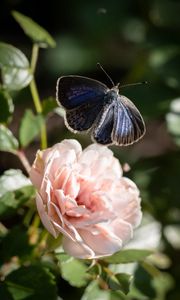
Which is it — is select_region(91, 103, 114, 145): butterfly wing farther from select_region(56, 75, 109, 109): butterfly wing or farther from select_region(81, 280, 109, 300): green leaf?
select_region(81, 280, 109, 300): green leaf

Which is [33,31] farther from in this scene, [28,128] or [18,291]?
[18,291]

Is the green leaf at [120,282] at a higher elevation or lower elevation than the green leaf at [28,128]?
lower

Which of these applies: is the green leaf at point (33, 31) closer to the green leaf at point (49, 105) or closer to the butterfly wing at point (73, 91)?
the green leaf at point (49, 105)

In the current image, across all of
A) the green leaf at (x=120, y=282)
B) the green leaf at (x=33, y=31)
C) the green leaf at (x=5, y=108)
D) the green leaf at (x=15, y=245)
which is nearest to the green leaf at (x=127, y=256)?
the green leaf at (x=120, y=282)

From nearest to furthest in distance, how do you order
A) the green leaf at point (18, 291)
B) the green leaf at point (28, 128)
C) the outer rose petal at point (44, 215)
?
the outer rose petal at point (44, 215)
the green leaf at point (18, 291)
the green leaf at point (28, 128)

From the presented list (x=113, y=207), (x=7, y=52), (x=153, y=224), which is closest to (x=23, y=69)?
(x=7, y=52)

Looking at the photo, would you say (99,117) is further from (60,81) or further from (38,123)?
(38,123)

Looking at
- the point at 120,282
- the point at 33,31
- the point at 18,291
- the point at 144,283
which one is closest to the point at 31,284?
the point at 18,291

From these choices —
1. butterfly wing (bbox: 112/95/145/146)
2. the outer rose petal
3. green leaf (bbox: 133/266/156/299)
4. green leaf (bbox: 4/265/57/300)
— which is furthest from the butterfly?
green leaf (bbox: 133/266/156/299)
